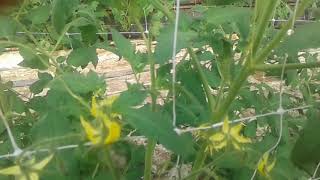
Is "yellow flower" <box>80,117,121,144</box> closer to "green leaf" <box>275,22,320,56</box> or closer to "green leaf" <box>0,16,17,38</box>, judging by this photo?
"green leaf" <box>275,22,320,56</box>

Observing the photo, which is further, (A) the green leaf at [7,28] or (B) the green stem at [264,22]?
(A) the green leaf at [7,28]

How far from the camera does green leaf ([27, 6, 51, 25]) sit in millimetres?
1139

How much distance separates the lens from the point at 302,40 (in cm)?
87

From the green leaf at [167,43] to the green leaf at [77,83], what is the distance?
0.12 m

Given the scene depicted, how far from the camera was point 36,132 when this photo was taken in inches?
32.5

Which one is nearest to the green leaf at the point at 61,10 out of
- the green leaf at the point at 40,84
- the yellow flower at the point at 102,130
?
the green leaf at the point at 40,84

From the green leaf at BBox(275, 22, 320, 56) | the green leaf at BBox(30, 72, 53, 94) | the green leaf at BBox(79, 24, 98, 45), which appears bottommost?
the green leaf at BBox(30, 72, 53, 94)

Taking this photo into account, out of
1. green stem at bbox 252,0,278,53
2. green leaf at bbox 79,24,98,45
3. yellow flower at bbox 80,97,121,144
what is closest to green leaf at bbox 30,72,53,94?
green leaf at bbox 79,24,98,45

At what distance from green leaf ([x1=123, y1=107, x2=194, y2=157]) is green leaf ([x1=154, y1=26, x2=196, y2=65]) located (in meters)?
0.16

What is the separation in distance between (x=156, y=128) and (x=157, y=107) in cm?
29

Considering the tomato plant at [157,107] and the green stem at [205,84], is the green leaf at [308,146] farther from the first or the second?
the green stem at [205,84]

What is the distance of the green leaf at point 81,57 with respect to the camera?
3.82ft

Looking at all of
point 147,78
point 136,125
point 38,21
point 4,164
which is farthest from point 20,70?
point 136,125

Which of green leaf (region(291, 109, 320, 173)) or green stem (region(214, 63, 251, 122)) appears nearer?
green leaf (region(291, 109, 320, 173))
